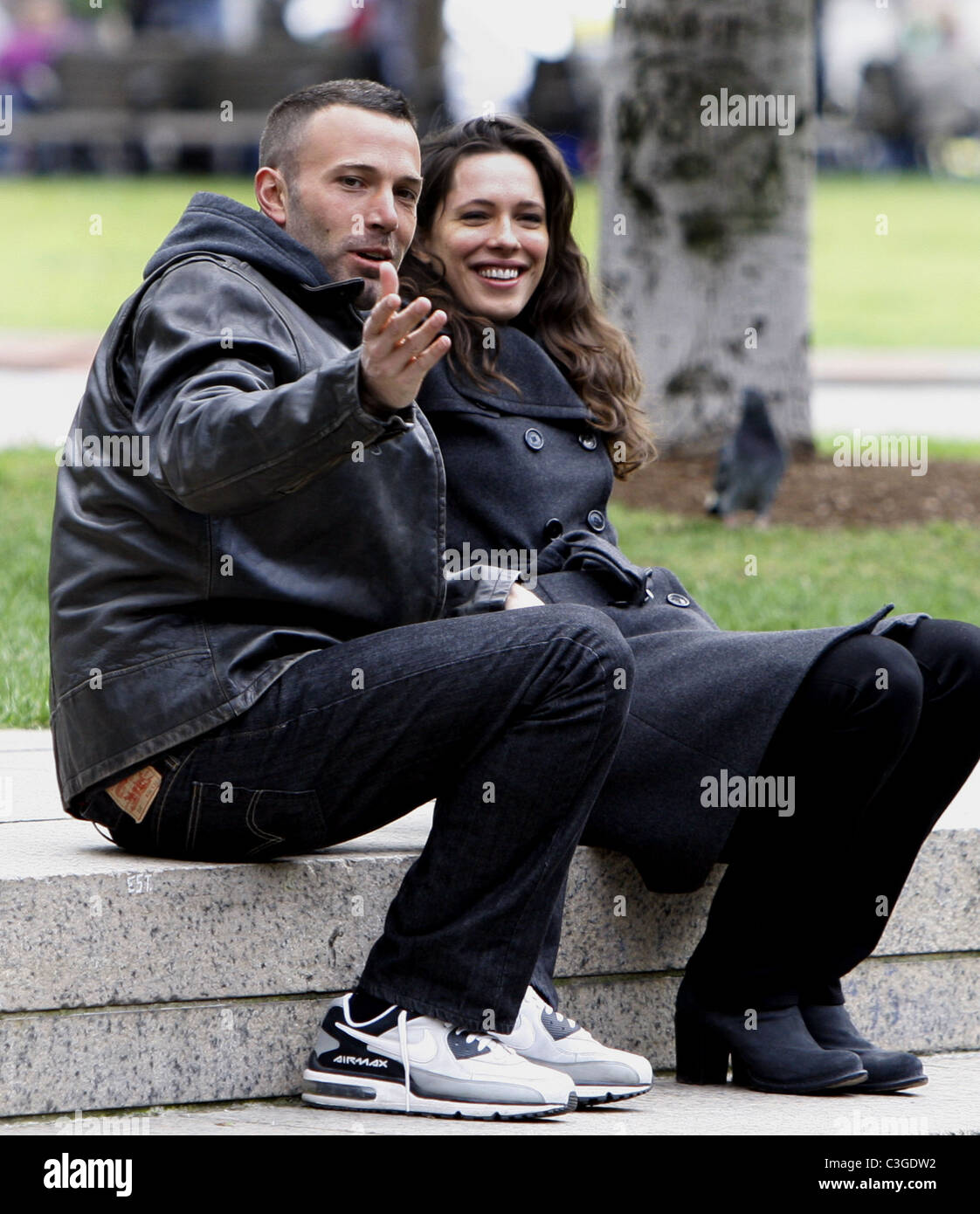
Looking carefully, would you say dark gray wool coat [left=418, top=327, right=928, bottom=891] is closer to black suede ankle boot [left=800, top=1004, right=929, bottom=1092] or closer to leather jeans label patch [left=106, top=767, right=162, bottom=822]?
black suede ankle boot [left=800, top=1004, right=929, bottom=1092]

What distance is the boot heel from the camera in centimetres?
322

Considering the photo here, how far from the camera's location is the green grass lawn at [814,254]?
52.6 feet

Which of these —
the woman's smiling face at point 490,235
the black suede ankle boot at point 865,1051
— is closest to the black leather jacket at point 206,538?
the woman's smiling face at point 490,235

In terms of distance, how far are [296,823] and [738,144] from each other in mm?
5106

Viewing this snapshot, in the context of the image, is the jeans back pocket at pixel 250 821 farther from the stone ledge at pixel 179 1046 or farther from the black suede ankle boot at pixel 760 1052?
the black suede ankle boot at pixel 760 1052

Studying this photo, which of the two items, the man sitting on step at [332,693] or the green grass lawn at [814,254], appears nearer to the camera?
the man sitting on step at [332,693]

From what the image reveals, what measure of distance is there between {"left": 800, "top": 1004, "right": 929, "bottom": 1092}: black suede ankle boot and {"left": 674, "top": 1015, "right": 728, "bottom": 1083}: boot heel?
0.52 feet

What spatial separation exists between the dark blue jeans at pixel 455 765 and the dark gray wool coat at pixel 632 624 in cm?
30

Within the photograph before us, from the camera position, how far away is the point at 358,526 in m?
2.89

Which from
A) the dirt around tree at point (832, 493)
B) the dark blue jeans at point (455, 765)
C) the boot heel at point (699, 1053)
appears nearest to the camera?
the dark blue jeans at point (455, 765)

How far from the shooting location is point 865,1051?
3.20m

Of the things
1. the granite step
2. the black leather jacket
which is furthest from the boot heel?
the black leather jacket

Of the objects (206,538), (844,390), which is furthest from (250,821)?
(844,390)

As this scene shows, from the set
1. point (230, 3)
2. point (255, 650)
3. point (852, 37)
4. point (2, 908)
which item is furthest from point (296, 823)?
point (230, 3)
